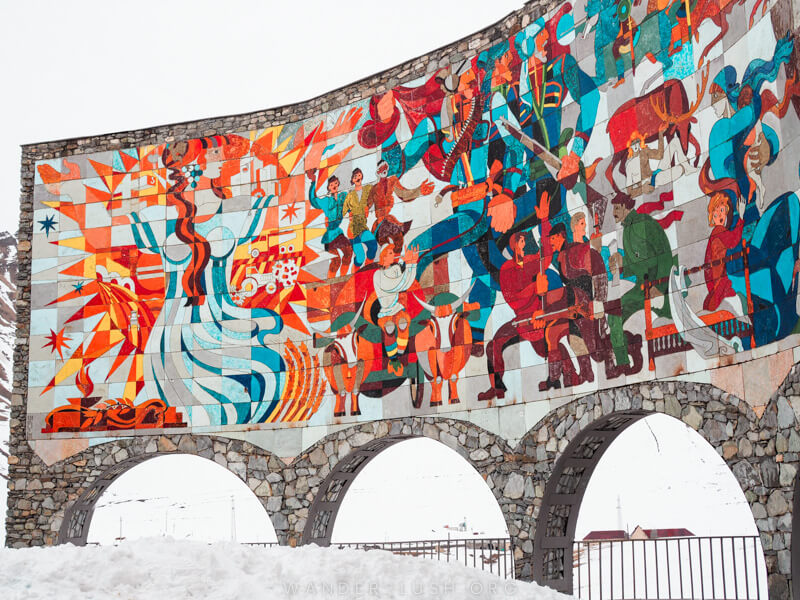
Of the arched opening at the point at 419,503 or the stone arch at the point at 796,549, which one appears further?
the arched opening at the point at 419,503

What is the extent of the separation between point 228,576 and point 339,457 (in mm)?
7636

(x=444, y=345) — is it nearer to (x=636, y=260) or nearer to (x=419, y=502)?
(x=636, y=260)

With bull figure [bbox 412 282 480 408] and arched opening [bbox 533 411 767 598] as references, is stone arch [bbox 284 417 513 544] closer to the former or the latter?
Result: bull figure [bbox 412 282 480 408]

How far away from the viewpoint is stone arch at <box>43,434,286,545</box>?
52.3 ft

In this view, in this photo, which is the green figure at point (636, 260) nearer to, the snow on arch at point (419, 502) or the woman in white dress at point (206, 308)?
the woman in white dress at point (206, 308)

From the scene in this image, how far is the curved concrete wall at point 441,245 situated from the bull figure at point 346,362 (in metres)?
0.04

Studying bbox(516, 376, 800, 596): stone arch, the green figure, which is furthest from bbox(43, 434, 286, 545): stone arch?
the green figure

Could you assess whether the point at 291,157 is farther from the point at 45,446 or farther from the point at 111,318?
the point at 45,446

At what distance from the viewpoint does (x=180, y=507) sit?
51.5 metres

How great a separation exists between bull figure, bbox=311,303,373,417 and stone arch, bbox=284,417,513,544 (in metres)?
0.50

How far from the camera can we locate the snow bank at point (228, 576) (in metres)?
7.30

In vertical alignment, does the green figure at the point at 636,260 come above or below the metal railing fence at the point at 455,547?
above

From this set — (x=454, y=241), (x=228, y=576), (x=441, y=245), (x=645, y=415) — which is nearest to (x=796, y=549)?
(x=645, y=415)

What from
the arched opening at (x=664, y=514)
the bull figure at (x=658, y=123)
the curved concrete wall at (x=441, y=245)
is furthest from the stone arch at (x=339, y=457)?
the arched opening at (x=664, y=514)
